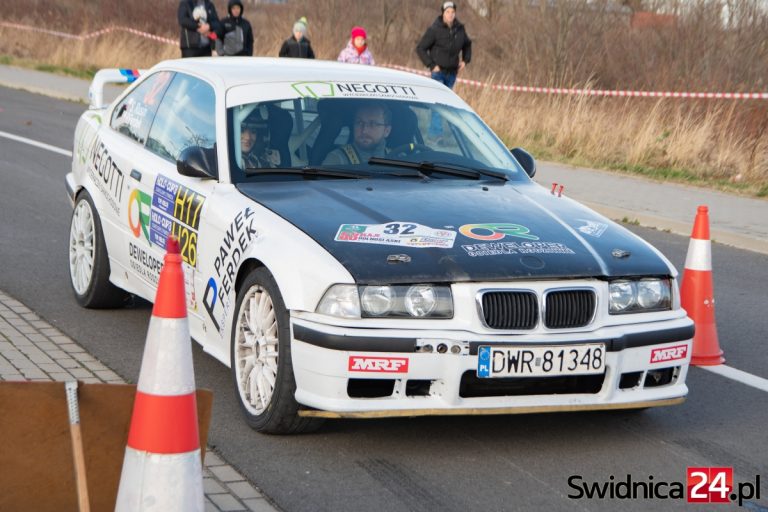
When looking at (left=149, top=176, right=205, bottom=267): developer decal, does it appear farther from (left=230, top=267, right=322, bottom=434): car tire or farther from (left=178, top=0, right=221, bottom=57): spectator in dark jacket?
(left=178, top=0, right=221, bottom=57): spectator in dark jacket

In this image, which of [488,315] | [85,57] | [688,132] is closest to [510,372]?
[488,315]

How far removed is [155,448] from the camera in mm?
4051

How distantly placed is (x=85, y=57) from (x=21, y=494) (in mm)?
29522

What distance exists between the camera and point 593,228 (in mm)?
6676

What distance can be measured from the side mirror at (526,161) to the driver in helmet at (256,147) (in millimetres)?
1610

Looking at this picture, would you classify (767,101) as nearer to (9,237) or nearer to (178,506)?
(9,237)

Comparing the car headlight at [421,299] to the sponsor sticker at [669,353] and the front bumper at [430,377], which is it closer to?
the front bumper at [430,377]

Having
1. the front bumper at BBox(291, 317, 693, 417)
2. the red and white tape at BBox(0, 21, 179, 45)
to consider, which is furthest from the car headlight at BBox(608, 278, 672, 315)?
the red and white tape at BBox(0, 21, 179, 45)

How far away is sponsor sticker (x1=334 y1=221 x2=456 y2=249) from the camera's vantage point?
609 cm

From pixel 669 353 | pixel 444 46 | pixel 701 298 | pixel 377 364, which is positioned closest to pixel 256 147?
pixel 377 364

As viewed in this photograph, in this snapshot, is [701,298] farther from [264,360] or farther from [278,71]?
[264,360]

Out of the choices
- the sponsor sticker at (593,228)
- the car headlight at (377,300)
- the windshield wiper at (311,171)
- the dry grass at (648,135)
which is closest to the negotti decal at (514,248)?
the sponsor sticker at (593,228)

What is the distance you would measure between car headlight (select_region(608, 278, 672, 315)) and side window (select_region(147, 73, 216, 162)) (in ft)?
7.75

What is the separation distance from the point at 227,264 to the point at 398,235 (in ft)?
3.07
